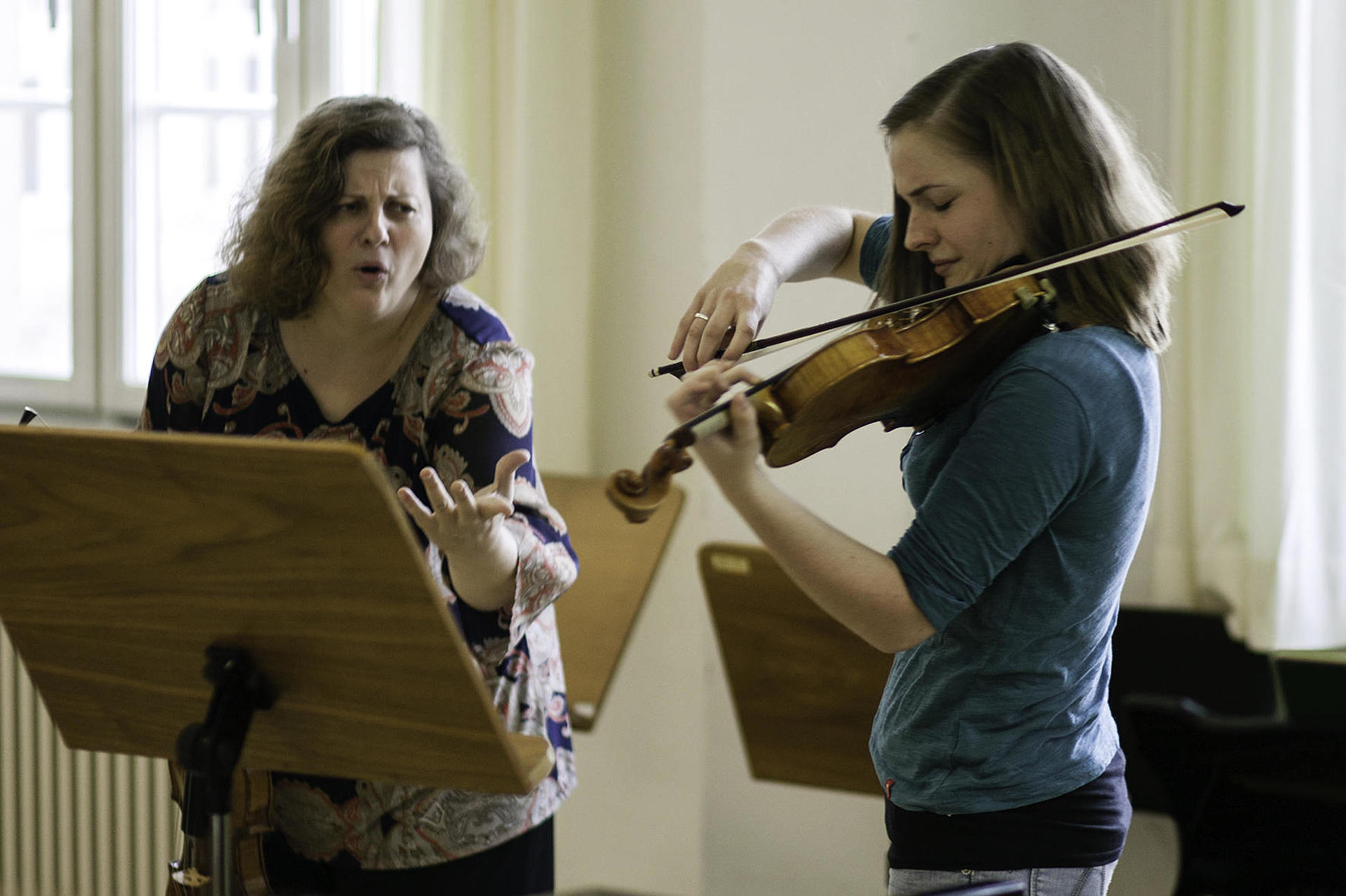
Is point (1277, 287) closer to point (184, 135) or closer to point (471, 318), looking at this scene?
point (471, 318)

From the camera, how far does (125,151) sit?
2.95 meters

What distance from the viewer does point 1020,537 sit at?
99 cm

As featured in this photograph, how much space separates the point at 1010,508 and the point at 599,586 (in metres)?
1.39

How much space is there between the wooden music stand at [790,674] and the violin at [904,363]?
948mm

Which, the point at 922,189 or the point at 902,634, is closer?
the point at 902,634

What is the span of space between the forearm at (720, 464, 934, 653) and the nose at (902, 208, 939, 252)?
0.30 m

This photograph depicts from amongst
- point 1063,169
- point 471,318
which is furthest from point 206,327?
point 1063,169

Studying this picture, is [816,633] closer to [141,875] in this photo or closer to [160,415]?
[160,415]

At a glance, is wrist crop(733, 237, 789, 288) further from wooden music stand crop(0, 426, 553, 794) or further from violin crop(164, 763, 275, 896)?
violin crop(164, 763, 275, 896)

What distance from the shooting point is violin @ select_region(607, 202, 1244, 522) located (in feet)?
3.36

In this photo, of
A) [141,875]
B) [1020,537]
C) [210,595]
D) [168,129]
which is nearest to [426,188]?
[210,595]

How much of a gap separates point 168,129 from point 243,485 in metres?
2.39

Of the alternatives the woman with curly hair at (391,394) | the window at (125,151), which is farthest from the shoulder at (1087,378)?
the window at (125,151)

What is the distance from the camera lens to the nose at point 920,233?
1.14 meters
